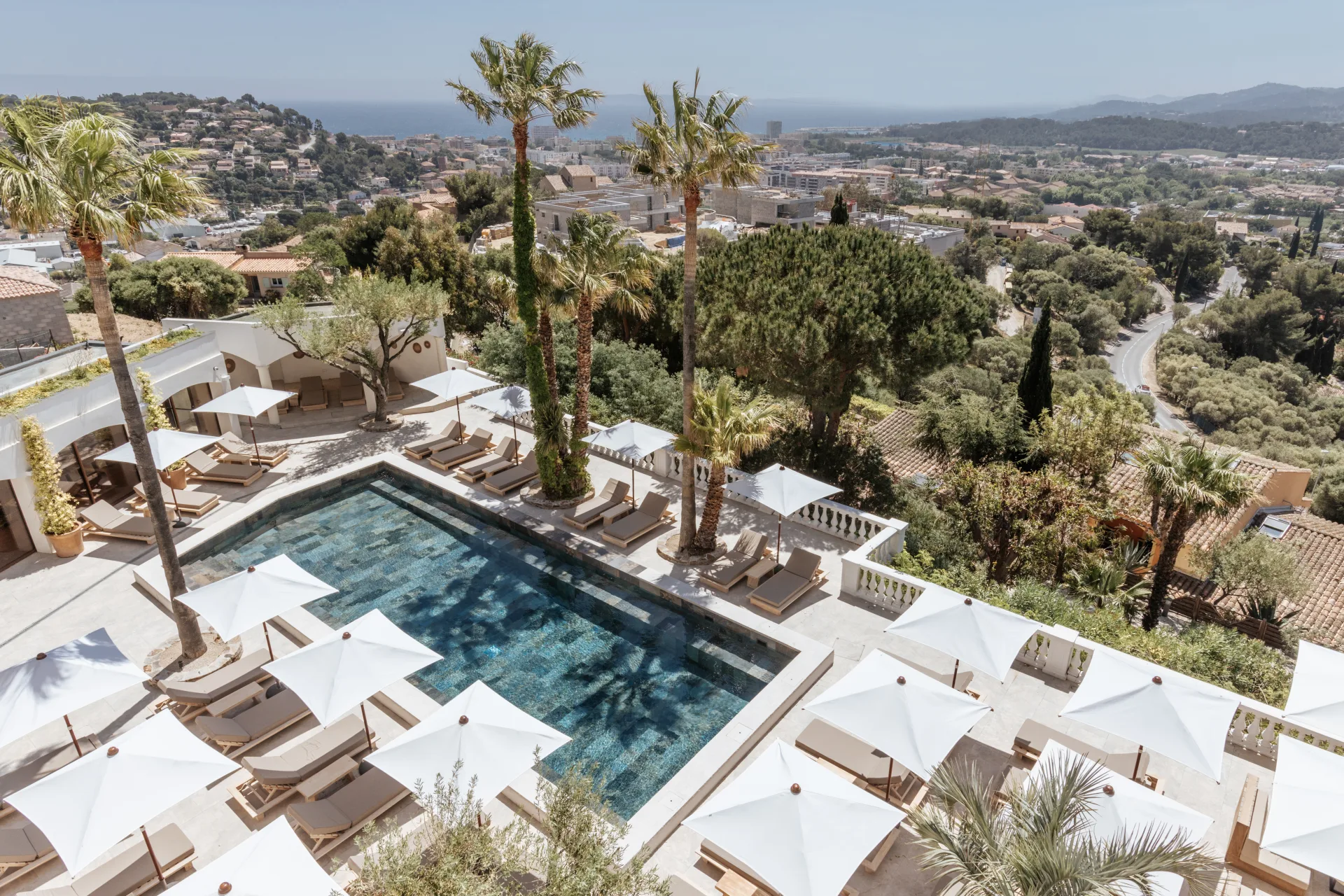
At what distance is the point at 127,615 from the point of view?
1442 cm

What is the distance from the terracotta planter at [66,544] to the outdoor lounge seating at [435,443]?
7.44 metres

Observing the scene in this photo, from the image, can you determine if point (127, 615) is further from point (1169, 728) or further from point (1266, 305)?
point (1266, 305)

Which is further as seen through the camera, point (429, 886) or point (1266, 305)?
point (1266, 305)

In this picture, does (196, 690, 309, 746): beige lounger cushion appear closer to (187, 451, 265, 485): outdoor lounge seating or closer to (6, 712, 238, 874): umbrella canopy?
(6, 712, 238, 874): umbrella canopy

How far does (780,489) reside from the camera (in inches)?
607

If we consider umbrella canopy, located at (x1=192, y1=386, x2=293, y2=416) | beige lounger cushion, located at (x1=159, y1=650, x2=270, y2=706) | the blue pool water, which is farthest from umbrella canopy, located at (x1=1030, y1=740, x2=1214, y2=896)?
umbrella canopy, located at (x1=192, y1=386, x2=293, y2=416)

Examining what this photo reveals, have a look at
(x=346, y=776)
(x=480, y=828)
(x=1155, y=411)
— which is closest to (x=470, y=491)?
(x=346, y=776)

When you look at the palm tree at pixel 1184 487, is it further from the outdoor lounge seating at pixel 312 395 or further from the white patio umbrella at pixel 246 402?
the outdoor lounge seating at pixel 312 395

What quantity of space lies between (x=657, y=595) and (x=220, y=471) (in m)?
12.3

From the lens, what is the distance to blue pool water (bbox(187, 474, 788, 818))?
39.1 ft

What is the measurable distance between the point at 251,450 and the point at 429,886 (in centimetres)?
1795

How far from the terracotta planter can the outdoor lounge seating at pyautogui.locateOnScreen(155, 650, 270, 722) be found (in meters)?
6.39

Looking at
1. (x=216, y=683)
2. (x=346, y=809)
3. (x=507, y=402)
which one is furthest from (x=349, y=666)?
(x=507, y=402)

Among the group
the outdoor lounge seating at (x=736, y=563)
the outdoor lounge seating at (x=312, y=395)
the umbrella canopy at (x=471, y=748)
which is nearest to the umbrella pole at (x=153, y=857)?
the umbrella canopy at (x=471, y=748)
